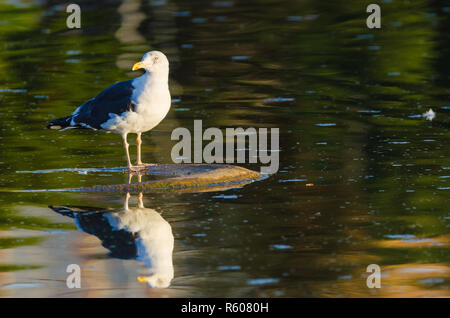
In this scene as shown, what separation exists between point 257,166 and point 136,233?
10.3 feet

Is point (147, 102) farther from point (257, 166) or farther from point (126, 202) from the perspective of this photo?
point (257, 166)

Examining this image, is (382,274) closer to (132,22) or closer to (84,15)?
(132,22)

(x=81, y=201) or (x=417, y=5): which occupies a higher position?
(x=417, y=5)

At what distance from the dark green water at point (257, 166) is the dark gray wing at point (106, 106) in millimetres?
626

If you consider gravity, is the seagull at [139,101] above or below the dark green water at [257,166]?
above

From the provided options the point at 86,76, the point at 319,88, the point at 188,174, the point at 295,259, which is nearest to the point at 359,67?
the point at 319,88

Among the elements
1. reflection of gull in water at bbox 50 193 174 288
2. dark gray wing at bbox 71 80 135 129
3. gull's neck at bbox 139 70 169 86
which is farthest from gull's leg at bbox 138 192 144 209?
gull's neck at bbox 139 70 169 86

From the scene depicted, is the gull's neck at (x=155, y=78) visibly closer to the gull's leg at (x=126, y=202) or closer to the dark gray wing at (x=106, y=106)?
the dark gray wing at (x=106, y=106)

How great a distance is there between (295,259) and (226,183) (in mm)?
2928

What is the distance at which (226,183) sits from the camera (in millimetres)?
11164

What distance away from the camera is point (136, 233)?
9.21 metres

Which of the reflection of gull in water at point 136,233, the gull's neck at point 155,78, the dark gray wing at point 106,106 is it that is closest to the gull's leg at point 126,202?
the reflection of gull in water at point 136,233

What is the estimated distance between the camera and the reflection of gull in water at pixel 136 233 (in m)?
8.23

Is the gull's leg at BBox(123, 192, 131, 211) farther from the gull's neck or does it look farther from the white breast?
the gull's neck
